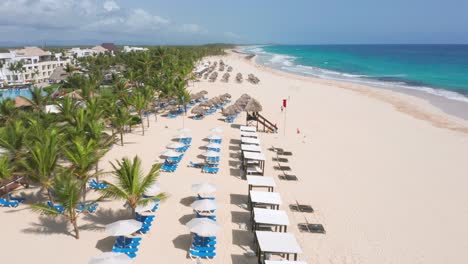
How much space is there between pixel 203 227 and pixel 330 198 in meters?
6.34

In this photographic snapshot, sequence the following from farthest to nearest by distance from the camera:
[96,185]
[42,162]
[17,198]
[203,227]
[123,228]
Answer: [96,185] → [17,198] → [42,162] → [203,227] → [123,228]

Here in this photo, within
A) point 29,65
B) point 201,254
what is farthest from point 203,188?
point 29,65

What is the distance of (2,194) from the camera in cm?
1216

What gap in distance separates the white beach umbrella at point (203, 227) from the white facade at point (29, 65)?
44.2m

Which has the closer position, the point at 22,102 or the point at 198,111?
the point at 22,102

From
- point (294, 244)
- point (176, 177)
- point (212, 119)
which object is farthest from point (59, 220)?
point (212, 119)

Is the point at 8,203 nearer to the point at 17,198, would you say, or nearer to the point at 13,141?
the point at 17,198

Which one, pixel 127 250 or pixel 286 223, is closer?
pixel 127 250

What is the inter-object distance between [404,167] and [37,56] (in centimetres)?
5391

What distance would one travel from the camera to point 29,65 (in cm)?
4528

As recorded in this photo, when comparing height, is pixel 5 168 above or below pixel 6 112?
below

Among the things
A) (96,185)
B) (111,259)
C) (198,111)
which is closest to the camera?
(111,259)

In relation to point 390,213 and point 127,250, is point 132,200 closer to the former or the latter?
point 127,250

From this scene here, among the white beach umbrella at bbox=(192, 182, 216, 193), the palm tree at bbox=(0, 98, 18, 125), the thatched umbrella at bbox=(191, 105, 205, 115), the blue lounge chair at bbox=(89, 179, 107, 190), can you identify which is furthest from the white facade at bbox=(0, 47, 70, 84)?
the white beach umbrella at bbox=(192, 182, 216, 193)
